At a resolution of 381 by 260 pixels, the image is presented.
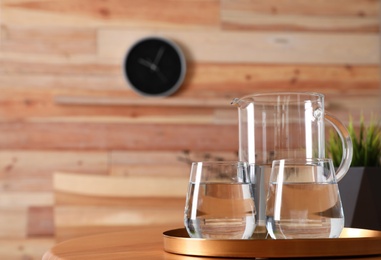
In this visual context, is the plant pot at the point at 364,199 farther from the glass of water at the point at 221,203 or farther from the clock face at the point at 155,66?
the clock face at the point at 155,66

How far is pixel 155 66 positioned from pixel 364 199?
1.97 meters

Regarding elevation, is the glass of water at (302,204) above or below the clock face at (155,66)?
below

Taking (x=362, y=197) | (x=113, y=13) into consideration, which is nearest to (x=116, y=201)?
(x=113, y=13)

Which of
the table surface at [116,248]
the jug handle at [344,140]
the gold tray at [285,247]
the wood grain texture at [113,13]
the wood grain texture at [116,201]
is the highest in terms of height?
the wood grain texture at [113,13]

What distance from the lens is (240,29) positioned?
126 inches

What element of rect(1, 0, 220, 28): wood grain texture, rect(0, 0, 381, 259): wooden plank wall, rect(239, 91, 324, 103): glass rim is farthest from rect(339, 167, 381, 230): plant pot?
rect(1, 0, 220, 28): wood grain texture

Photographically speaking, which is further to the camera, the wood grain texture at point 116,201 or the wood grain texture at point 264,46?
the wood grain texture at point 264,46

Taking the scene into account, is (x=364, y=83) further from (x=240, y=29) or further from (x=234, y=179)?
(x=234, y=179)

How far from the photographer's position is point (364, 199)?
1.23 metres

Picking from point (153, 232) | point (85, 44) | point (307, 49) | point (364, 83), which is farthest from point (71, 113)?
point (153, 232)

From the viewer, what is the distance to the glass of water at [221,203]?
2.71ft

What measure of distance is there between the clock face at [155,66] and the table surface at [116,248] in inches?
75.5

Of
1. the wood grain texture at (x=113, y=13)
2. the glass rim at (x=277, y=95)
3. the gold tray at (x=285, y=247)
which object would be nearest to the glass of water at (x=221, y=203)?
the gold tray at (x=285, y=247)

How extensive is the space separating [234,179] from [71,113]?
2294 mm
